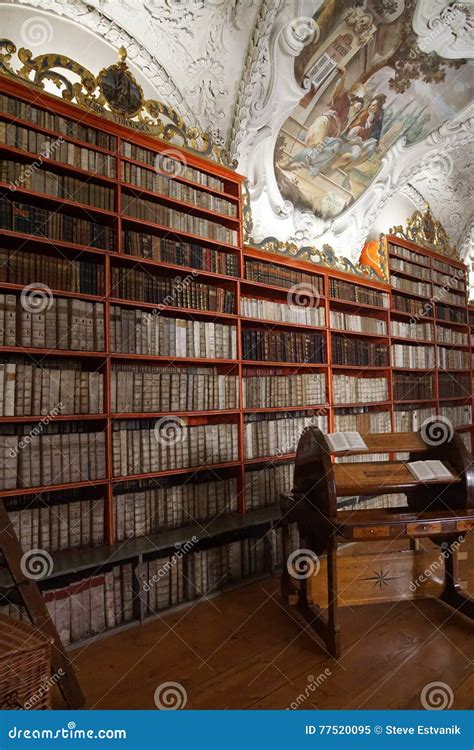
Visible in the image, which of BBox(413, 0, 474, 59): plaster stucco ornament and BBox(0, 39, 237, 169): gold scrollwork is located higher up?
BBox(413, 0, 474, 59): plaster stucco ornament

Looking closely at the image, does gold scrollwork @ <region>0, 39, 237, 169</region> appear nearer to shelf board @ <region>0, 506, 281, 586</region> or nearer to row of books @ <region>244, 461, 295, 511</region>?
row of books @ <region>244, 461, 295, 511</region>

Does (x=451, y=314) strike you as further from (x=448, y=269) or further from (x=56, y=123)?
(x=56, y=123)

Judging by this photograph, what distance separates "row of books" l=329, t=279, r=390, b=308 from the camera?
15.4 feet

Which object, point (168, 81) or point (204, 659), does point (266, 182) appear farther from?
point (204, 659)

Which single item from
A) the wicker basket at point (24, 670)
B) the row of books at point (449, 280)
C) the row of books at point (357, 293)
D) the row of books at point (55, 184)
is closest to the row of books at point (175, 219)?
the row of books at point (55, 184)

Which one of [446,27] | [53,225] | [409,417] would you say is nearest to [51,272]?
[53,225]

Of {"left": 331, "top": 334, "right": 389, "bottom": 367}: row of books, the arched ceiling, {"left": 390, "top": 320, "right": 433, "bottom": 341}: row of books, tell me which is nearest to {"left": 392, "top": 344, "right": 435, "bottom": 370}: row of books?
{"left": 390, "top": 320, "right": 433, "bottom": 341}: row of books

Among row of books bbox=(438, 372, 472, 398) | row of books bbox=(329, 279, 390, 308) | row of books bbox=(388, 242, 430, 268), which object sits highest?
row of books bbox=(388, 242, 430, 268)

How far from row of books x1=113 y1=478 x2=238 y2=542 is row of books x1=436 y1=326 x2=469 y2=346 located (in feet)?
12.4

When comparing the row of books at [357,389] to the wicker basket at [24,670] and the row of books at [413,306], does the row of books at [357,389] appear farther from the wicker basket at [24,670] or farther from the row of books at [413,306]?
the wicker basket at [24,670]

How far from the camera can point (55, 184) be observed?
2881mm

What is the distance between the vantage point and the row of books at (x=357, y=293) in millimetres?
4707

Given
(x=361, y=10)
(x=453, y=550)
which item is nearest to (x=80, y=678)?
(x=453, y=550)

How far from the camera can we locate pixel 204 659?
2.49 meters
